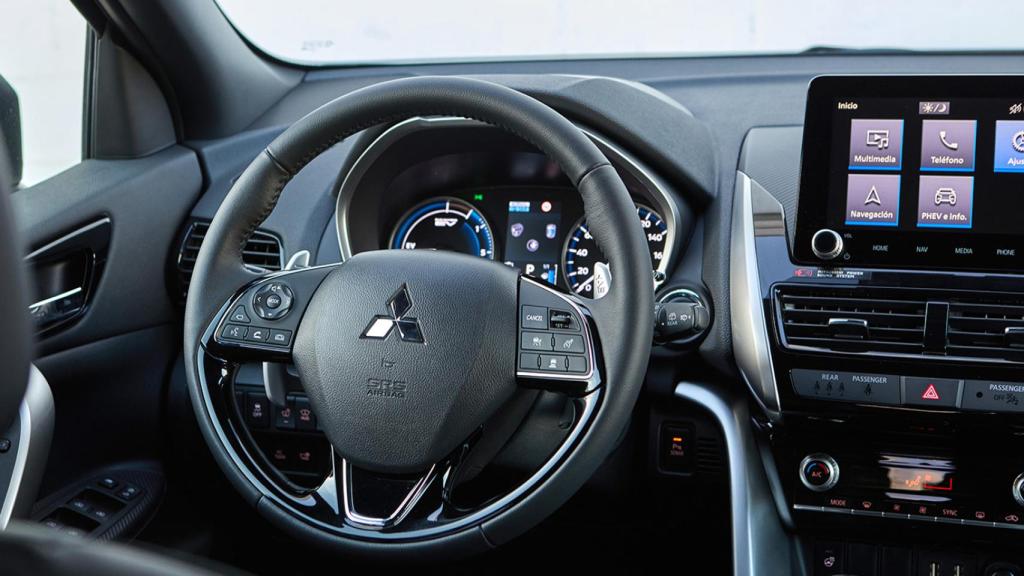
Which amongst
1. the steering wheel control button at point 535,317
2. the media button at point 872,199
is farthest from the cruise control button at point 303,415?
the media button at point 872,199

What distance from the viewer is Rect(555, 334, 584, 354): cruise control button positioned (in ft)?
4.79

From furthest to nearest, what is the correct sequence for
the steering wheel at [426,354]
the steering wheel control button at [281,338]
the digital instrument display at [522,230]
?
the digital instrument display at [522,230] < the steering wheel control button at [281,338] < the steering wheel at [426,354]

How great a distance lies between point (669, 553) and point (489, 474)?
0.64 m

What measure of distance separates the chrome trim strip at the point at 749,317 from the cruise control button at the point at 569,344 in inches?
19.1

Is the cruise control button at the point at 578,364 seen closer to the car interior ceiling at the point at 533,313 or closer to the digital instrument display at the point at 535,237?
the car interior ceiling at the point at 533,313

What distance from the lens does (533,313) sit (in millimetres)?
1503

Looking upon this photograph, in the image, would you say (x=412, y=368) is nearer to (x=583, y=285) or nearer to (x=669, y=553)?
(x=583, y=285)

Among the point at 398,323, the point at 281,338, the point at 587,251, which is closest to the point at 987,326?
the point at 587,251

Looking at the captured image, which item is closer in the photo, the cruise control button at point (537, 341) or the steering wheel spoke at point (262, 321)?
the cruise control button at point (537, 341)

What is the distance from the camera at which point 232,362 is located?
63.1 inches

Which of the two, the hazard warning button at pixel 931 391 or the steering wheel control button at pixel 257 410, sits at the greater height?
the hazard warning button at pixel 931 391

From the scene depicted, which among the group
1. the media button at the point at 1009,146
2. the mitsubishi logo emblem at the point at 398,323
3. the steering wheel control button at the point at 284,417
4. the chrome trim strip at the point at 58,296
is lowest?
the steering wheel control button at the point at 284,417

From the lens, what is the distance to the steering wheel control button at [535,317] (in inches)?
58.7

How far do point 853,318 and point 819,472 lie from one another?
302 millimetres
